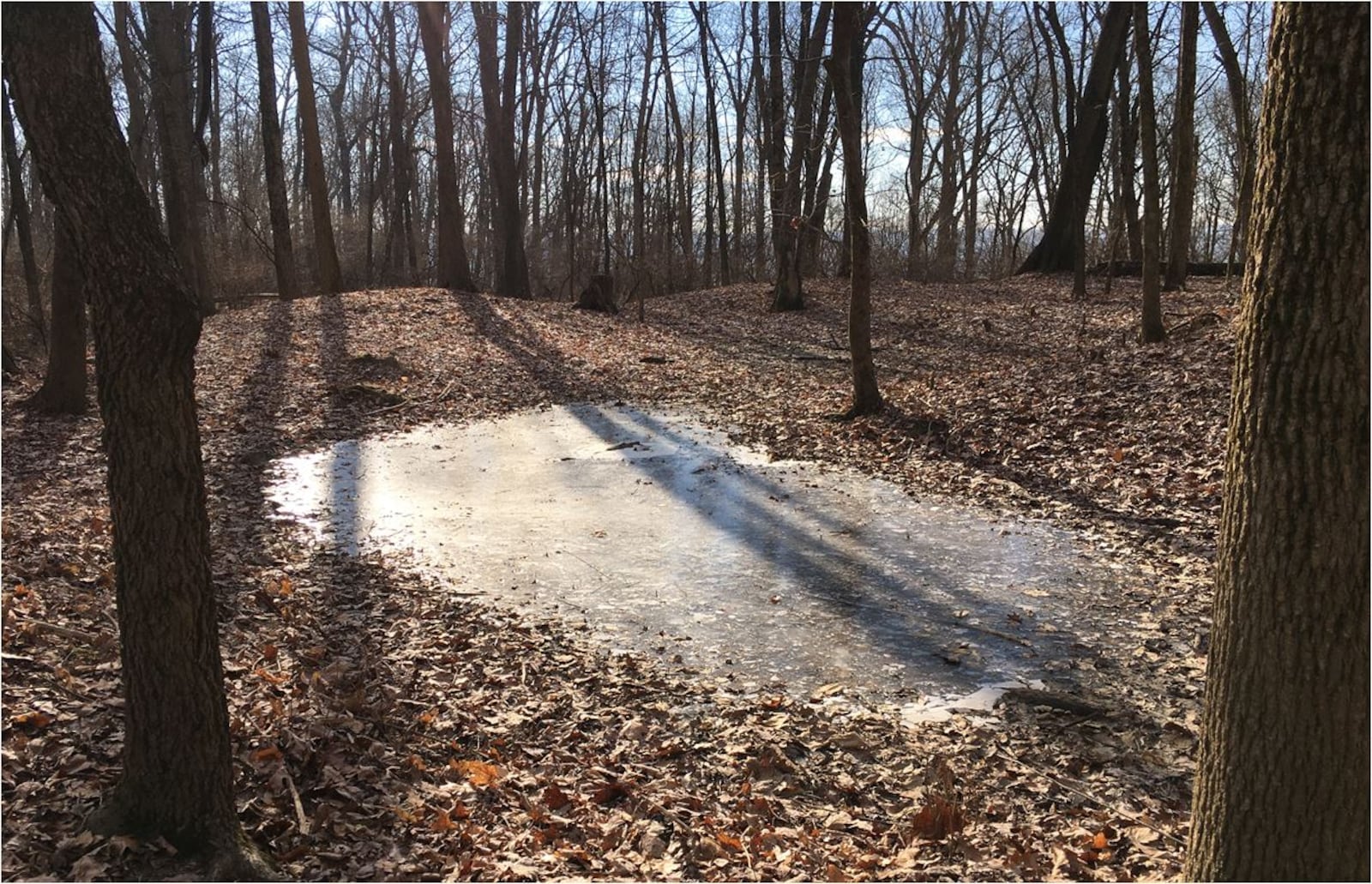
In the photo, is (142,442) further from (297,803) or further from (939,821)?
(939,821)

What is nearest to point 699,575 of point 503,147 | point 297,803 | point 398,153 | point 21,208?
point 297,803

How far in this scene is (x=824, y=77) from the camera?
25.7m

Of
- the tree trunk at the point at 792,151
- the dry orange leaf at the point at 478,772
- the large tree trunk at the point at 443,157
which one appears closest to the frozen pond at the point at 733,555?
the dry orange leaf at the point at 478,772

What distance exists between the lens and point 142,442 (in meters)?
3.08

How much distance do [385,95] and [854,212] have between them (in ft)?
110

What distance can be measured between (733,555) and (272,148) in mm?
17971

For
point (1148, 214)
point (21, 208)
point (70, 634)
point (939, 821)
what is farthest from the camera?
point (21, 208)

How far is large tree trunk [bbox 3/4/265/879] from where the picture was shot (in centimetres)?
289

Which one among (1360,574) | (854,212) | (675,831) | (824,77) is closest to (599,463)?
(854,212)

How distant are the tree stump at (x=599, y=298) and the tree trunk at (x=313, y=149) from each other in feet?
18.0

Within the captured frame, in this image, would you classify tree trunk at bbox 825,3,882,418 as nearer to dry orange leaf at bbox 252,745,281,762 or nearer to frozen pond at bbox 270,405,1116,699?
frozen pond at bbox 270,405,1116,699

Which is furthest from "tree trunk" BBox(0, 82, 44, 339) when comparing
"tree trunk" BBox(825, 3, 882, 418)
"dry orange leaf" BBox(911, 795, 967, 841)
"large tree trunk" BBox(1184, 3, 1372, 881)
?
"large tree trunk" BBox(1184, 3, 1372, 881)

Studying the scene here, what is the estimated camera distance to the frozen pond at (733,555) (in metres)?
5.52

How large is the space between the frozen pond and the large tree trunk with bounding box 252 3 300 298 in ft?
38.5
